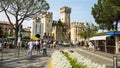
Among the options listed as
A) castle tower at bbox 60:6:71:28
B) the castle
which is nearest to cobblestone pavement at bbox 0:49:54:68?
the castle

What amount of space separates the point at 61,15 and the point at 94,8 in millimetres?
85032

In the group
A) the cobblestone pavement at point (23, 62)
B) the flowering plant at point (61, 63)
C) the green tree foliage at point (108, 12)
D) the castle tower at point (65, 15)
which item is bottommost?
the cobblestone pavement at point (23, 62)

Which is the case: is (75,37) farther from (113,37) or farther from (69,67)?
(69,67)

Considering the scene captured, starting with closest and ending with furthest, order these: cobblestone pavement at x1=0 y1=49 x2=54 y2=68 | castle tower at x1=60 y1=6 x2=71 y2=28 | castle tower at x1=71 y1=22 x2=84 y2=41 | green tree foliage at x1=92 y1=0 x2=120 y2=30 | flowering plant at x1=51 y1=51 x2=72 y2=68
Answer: flowering plant at x1=51 y1=51 x2=72 y2=68 < cobblestone pavement at x1=0 y1=49 x2=54 y2=68 < green tree foliage at x1=92 y1=0 x2=120 y2=30 < castle tower at x1=71 y1=22 x2=84 y2=41 < castle tower at x1=60 y1=6 x2=71 y2=28

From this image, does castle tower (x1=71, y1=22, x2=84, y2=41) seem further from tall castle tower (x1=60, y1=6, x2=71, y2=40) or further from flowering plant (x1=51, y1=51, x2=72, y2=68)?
flowering plant (x1=51, y1=51, x2=72, y2=68)

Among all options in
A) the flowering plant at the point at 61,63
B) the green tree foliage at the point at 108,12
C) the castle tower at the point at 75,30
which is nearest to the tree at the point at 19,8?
the green tree foliage at the point at 108,12

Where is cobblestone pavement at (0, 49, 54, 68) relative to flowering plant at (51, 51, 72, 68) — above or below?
below

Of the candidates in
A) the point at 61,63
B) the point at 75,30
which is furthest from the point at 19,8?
the point at 75,30

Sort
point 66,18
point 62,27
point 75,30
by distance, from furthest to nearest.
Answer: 1. point 66,18
2. point 62,27
3. point 75,30

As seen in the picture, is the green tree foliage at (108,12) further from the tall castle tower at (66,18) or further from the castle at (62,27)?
the tall castle tower at (66,18)

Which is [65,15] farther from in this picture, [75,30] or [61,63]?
[61,63]

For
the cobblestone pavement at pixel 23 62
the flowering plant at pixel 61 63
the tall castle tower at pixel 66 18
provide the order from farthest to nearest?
the tall castle tower at pixel 66 18
the cobblestone pavement at pixel 23 62
the flowering plant at pixel 61 63

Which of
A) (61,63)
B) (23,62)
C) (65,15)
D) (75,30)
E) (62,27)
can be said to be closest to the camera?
(61,63)

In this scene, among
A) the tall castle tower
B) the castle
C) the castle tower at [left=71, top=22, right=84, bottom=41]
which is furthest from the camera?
the tall castle tower
